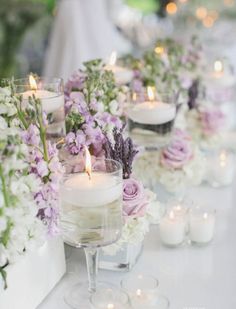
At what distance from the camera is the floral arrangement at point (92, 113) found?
978 millimetres

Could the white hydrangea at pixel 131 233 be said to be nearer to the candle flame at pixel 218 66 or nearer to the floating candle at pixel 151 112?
the floating candle at pixel 151 112

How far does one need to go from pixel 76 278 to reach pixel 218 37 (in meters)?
2.59

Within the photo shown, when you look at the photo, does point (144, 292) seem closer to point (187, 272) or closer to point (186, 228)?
point (187, 272)

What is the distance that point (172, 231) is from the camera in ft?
3.61

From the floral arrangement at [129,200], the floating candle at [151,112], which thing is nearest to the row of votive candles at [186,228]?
the floral arrangement at [129,200]

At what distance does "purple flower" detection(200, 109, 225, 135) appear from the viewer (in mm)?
1579

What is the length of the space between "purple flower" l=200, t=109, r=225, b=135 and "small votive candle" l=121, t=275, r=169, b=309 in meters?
0.70

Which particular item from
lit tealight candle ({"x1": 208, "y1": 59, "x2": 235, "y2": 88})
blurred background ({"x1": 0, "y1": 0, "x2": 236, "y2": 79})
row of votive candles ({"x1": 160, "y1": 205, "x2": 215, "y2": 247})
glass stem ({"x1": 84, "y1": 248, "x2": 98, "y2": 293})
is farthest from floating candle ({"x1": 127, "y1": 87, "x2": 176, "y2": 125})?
blurred background ({"x1": 0, "y1": 0, "x2": 236, "y2": 79})

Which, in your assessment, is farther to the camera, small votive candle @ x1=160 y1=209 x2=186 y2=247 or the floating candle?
the floating candle

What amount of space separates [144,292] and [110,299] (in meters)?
0.06

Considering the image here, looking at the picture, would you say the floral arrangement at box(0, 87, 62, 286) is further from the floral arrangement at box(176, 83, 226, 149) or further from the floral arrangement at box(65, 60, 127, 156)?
the floral arrangement at box(176, 83, 226, 149)

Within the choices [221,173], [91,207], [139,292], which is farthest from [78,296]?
[221,173]

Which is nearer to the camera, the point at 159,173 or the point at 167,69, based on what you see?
the point at 159,173

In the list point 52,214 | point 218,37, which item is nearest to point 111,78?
point 52,214
